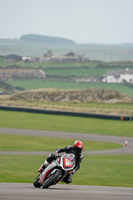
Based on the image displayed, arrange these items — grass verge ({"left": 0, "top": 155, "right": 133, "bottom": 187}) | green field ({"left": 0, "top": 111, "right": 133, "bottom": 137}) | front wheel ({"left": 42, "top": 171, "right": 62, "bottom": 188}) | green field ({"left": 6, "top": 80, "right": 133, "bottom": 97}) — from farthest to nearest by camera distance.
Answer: green field ({"left": 6, "top": 80, "right": 133, "bottom": 97}) → green field ({"left": 0, "top": 111, "right": 133, "bottom": 137}) → grass verge ({"left": 0, "top": 155, "right": 133, "bottom": 187}) → front wheel ({"left": 42, "top": 171, "right": 62, "bottom": 188})

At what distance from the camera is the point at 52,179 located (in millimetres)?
17891

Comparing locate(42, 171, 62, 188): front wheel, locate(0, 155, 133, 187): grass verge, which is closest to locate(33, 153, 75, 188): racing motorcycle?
locate(42, 171, 62, 188): front wheel

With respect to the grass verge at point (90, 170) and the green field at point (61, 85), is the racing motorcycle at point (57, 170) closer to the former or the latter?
the grass verge at point (90, 170)

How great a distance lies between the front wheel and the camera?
58.7 feet

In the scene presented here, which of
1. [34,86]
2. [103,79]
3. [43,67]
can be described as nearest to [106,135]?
[34,86]

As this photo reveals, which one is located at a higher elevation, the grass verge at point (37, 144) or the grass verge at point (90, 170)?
the grass verge at point (90, 170)

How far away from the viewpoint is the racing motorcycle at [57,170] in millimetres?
17984

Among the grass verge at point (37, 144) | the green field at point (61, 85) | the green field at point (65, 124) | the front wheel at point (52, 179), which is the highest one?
the front wheel at point (52, 179)

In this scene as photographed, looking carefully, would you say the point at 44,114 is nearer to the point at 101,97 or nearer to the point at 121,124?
the point at 121,124

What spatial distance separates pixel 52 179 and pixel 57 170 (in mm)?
357

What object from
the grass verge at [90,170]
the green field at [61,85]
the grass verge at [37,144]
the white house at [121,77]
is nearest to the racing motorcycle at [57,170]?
the grass verge at [90,170]

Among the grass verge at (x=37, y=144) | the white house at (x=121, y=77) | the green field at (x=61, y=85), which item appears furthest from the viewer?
the white house at (x=121, y=77)

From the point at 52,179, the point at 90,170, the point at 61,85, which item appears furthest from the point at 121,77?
the point at 52,179

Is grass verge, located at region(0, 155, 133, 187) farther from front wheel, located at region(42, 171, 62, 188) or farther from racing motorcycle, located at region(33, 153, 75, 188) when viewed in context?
front wheel, located at region(42, 171, 62, 188)
